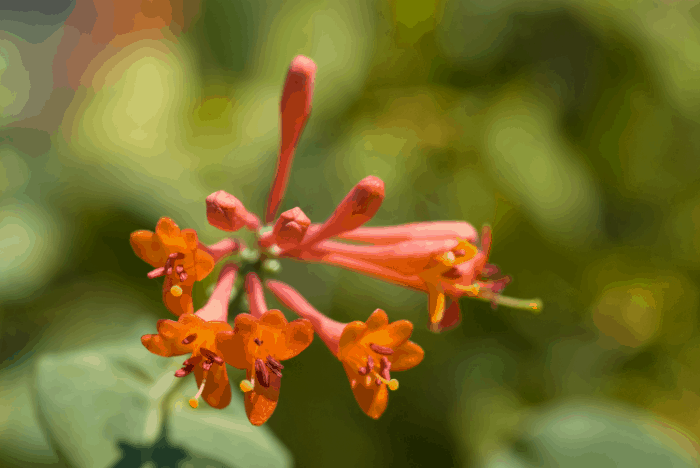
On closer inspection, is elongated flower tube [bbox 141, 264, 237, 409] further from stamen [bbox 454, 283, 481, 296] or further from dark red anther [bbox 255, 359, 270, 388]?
stamen [bbox 454, 283, 481, 296]

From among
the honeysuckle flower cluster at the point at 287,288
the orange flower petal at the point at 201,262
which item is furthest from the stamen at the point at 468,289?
the orange flower petal at the point at 201,262

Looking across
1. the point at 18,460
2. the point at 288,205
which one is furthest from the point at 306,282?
the point at 18,460

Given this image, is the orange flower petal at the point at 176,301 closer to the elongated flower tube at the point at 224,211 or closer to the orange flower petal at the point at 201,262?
the orange flower petal at the point at 201,262

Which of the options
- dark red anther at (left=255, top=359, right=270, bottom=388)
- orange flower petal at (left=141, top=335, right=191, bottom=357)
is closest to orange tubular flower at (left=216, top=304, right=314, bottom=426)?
dark red anther at (left=255, top=359, right=270, bottom=388)

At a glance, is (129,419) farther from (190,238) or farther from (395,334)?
(395,334)

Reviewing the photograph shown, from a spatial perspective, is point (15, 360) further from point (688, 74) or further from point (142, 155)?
point (688, 74)

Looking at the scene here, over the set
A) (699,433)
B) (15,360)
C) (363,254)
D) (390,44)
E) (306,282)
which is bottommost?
(699,433)
